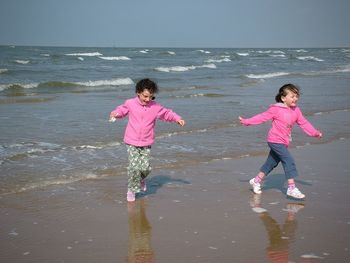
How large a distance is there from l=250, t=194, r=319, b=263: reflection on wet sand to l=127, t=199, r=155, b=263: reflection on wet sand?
978 mm

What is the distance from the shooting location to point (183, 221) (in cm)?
435

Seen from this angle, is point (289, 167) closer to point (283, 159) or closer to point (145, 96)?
point (283, 159)

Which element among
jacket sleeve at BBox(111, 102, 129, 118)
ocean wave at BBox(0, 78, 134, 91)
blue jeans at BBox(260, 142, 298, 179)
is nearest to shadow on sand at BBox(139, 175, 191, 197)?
jacket sleeve at BBox(111, 102, 129, 118)

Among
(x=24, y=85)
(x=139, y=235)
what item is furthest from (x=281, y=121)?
(x=24, y=85)

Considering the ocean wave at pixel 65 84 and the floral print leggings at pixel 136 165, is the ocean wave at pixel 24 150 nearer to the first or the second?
the floral print leggings at pixel 136 165

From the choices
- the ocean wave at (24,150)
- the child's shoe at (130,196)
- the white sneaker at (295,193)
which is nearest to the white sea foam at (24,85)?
the ocean wave at (24,150)

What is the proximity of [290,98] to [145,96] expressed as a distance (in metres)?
1.71

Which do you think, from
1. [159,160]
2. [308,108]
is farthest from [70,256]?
[308,108]

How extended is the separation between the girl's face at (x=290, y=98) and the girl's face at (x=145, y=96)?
1597 millimetres

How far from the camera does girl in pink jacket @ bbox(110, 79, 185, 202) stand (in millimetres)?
5047

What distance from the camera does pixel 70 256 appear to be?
11.6ft

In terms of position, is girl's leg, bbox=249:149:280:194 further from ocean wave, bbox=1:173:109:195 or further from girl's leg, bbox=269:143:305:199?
ocean wave, bbox=1:173:109:195

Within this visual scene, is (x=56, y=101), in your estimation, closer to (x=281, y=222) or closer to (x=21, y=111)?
(x=21, y=111)

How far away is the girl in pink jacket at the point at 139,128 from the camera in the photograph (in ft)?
16.6
